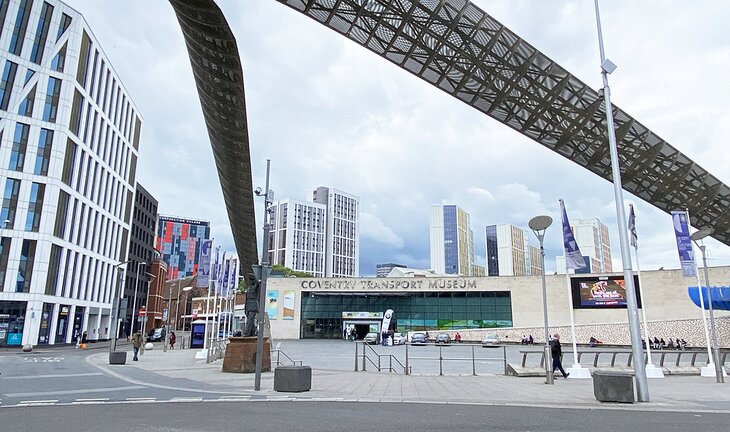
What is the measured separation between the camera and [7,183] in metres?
48.7

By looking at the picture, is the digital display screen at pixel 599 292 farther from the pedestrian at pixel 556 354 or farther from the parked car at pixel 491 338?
the pedestrian at pixel 556 354

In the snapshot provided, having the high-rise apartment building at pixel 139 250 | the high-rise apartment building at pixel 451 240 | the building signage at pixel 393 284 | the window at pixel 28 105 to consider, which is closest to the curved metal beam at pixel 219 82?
the window at pixel 28 105

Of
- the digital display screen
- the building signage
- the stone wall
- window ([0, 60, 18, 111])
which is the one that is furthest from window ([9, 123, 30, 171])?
the digital display screen

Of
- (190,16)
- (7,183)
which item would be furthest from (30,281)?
(190,16)

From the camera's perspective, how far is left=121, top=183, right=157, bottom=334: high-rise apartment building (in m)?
83.9

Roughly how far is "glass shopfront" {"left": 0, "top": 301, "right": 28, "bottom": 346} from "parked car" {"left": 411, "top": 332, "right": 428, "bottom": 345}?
39.2 metres

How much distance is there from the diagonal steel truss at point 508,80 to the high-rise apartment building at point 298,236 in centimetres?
14441

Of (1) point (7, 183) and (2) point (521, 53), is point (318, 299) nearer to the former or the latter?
(1) point (7, 183)

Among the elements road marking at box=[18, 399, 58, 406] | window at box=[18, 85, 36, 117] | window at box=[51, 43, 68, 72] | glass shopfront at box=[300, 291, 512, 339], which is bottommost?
road marking at box=[18, 399, 58, 406]

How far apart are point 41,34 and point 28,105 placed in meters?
7.99

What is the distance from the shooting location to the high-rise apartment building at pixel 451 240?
166 meters

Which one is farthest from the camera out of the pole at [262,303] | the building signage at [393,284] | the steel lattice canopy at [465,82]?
the building signage at [393,284]

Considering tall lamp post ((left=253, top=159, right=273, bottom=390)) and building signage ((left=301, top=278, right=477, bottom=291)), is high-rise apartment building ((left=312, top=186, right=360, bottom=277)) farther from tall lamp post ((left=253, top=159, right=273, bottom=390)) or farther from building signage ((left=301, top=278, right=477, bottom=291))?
tall lamp post ((left=253, top=159, right=273, bottom=390))

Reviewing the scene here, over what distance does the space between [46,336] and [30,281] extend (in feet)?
19.6
